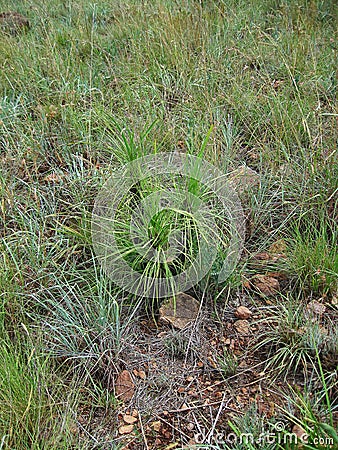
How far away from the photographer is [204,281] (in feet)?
6.71

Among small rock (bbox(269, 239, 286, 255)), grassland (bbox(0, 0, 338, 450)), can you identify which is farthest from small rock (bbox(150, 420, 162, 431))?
small rock (bbox(269, 239, 286, 255))

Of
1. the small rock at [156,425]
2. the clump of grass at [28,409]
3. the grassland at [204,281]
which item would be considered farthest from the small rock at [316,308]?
the clump of grass at [28,409]

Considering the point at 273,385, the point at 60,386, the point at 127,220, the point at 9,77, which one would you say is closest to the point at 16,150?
the point at 9,77

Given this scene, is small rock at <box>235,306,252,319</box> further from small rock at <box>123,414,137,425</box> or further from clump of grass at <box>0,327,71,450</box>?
clump of grass at <box>0,327,71,450</box>

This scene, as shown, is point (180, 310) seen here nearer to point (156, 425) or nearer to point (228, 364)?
point (228, 364)

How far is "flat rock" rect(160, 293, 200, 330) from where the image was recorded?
193 centimetres

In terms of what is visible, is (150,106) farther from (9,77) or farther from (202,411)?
(202,411)

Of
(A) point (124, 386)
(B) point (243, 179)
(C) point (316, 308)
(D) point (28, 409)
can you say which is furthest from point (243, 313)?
(D) point (28, 409)

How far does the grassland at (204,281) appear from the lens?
1.62 meters

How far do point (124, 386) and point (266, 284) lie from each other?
78cm

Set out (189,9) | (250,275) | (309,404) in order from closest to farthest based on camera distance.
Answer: (309,404) → (250,275) → (189,9)

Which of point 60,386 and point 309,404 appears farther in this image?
point 60,386

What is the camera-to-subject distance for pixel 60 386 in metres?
1.67

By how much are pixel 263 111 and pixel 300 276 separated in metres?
1.27
